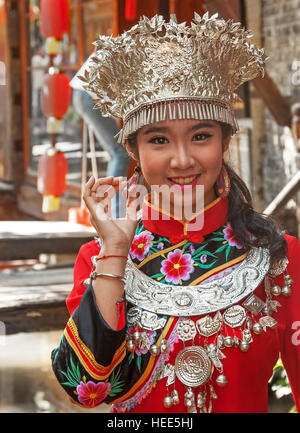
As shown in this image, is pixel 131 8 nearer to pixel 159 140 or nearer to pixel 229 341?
pixel 159 140

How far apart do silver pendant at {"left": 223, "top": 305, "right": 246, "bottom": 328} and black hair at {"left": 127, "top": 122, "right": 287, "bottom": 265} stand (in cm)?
14

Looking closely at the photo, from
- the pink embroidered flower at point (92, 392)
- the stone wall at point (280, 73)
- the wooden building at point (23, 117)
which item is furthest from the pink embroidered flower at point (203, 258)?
the wooden building at point (23, 117)

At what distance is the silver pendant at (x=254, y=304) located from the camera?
1570 millimetres

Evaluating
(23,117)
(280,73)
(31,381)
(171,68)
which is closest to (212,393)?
(171,68)

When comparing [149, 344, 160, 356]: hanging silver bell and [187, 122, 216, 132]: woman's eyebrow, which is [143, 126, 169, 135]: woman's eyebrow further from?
[149, 344, 160, 356]: hanging silver bell

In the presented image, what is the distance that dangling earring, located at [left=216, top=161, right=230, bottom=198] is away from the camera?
5.50 feet

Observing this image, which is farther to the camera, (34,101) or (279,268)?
(34,101)

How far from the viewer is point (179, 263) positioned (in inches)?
64.9

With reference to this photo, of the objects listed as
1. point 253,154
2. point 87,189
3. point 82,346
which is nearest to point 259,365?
point 82,346

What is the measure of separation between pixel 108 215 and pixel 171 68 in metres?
0.38

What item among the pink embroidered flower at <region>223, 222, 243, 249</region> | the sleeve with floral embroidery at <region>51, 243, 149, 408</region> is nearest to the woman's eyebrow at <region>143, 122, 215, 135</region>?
the pink embroidered flower at <region>223, 222, 243, 249</region>

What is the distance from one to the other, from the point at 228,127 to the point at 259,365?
56 centimetres

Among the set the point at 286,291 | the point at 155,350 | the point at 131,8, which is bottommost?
the point at 155,350

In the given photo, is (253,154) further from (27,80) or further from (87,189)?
(87,189)
